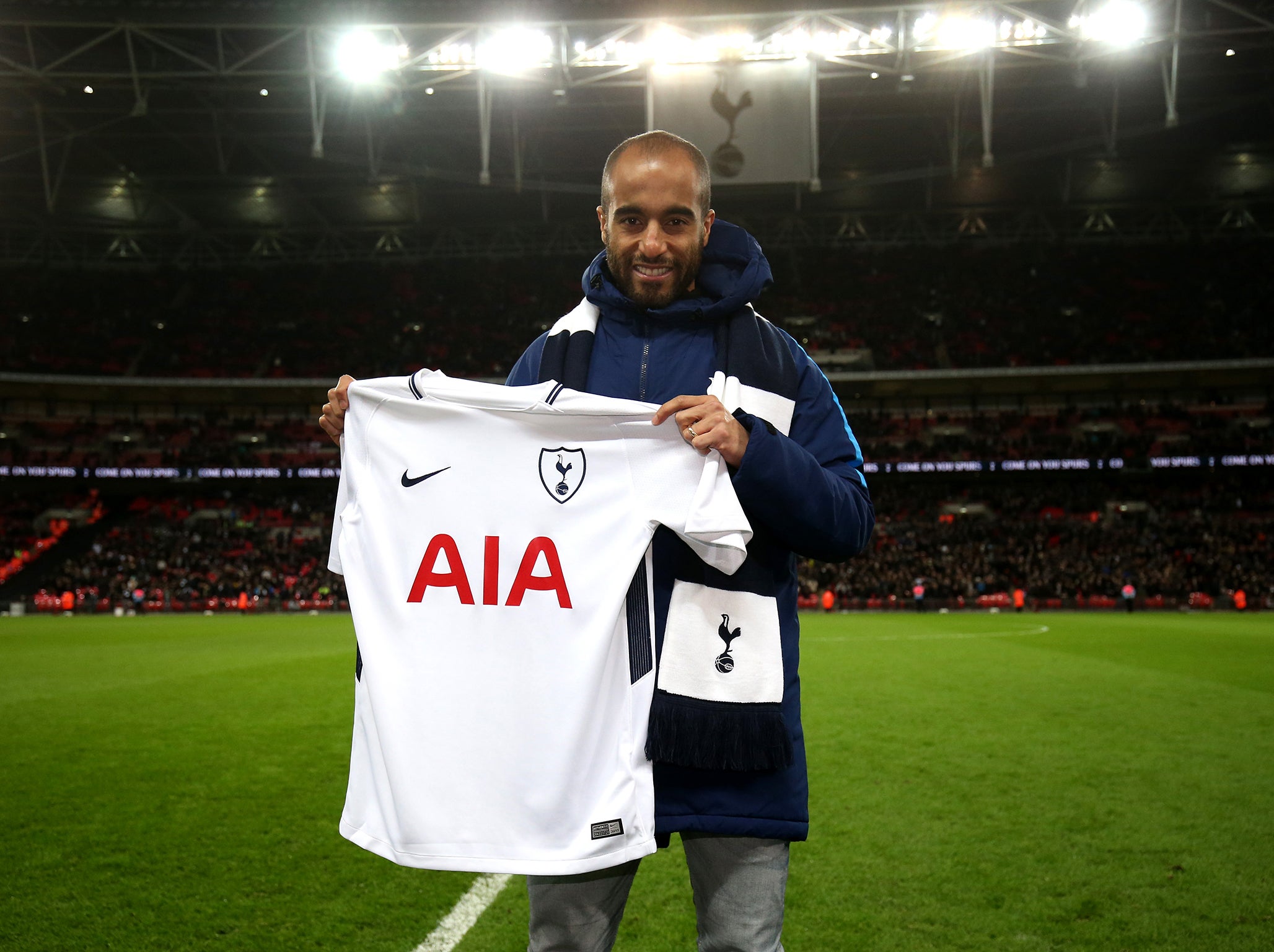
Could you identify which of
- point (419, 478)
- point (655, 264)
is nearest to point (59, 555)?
point (419, 478)

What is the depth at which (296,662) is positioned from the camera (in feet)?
48.4

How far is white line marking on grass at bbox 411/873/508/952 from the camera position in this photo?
4.16 meters

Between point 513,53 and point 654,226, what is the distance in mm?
25660

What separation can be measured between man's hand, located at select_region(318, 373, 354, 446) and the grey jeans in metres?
1.29

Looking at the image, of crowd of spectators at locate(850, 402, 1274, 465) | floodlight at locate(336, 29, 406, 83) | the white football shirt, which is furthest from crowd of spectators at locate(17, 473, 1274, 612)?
the white football shirt

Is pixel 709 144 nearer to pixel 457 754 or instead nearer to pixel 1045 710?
pixel 1045 710

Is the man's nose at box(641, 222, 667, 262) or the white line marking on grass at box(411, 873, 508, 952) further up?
the man's nose at box(641, 222, 667, 262)

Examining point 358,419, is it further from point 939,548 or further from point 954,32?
point 939,548

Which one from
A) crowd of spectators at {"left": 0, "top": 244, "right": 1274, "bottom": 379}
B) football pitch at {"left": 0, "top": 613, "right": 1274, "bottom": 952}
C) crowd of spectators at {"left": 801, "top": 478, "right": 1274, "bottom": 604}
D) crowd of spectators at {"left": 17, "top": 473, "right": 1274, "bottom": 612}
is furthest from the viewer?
crowd of spectators at {"left": 0, "top": 244, "right": 1274, "bottom": 379}

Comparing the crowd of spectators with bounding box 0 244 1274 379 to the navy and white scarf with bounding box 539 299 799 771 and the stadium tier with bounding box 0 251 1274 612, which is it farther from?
the navy and white scarf with bounding box 539 299 799 771

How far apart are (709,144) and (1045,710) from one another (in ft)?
55.4

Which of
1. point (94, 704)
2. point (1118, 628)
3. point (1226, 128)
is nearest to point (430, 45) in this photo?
point (94, 704)

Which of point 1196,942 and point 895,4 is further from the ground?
point 895,4

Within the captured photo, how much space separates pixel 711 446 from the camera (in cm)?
214
